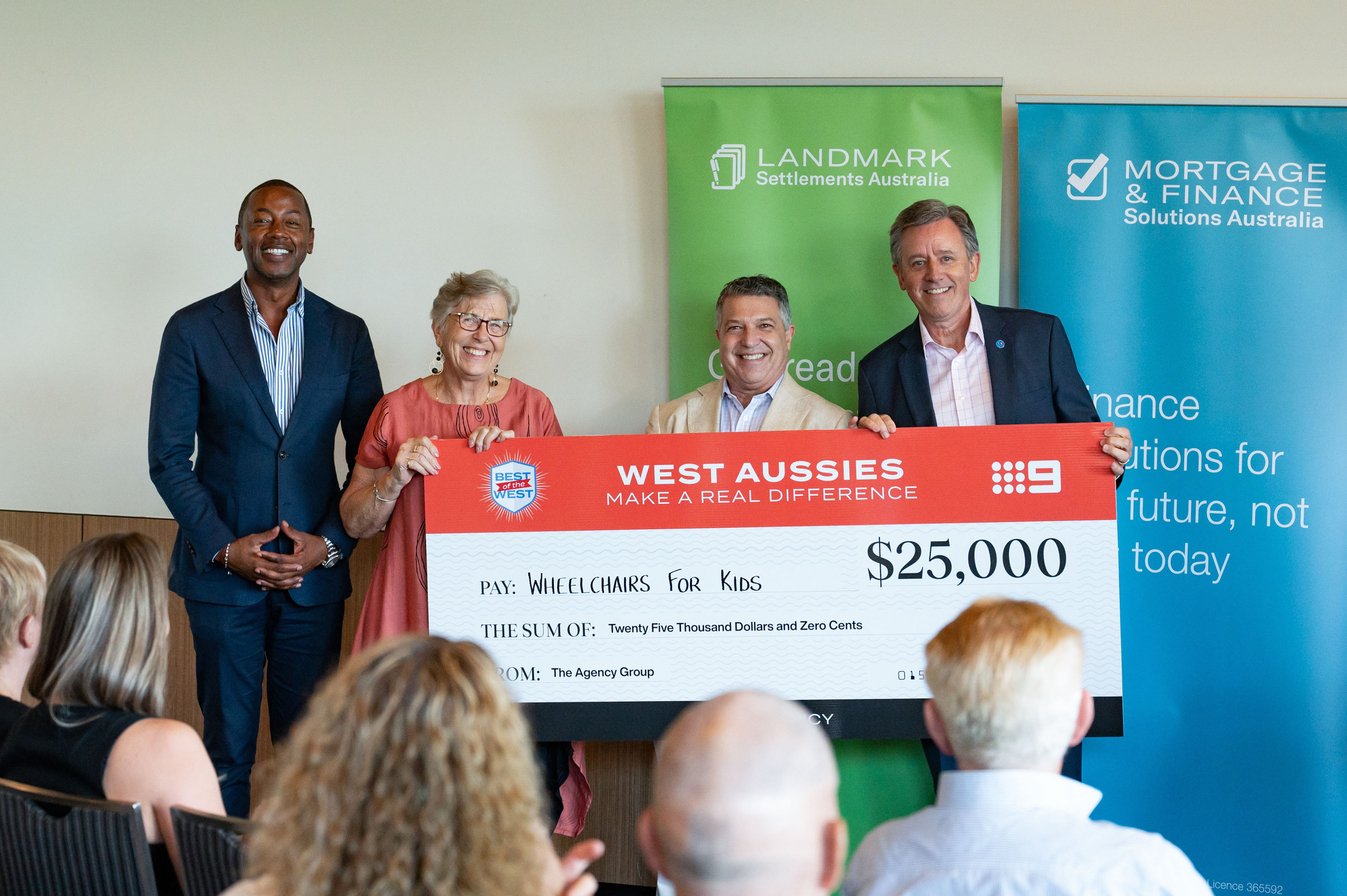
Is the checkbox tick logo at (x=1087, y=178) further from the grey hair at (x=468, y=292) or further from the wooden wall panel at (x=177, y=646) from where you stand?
the wooden wall panel at (x=177, y=646)

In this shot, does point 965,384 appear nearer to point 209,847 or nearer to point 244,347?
point 244,347

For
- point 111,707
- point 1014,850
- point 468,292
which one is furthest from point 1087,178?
point 111,707

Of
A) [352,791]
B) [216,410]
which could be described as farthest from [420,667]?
[216,410]

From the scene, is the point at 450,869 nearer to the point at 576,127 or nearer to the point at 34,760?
the point at 34,760

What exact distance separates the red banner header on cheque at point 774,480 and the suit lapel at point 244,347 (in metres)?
0.66

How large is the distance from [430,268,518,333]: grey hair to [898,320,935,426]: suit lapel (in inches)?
48.4

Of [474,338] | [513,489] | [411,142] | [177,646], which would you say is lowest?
[177,646]

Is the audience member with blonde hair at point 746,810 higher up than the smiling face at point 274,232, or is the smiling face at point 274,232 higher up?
the smiling face at point 274,232

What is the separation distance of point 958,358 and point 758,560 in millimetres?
927

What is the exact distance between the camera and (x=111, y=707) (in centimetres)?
181

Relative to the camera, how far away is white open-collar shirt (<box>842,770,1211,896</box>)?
133 centimetres

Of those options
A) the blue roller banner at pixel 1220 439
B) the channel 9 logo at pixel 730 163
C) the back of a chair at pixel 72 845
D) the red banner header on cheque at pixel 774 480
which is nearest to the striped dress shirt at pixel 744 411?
the red banner header on cheque at pixel 774 480

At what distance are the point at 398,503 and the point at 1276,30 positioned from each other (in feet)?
11.4

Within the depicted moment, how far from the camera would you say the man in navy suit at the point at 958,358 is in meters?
3.24
